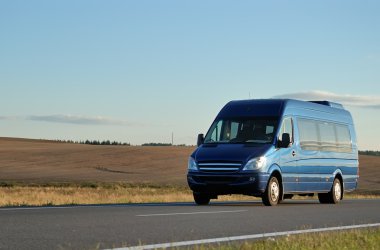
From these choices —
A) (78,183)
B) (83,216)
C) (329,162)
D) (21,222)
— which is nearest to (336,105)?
(329,162)

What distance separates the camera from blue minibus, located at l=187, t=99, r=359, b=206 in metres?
18.6

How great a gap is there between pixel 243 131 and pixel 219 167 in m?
1.37

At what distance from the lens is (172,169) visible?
65.6m

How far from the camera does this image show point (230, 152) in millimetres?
18641

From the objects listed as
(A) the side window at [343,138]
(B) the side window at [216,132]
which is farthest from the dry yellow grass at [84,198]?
(A) the side window at [343,138]

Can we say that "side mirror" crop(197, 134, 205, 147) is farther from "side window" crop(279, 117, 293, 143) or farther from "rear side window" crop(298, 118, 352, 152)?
"rear side window" crop(298, 118, 352, 152)

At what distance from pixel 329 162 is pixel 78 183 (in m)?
32.1

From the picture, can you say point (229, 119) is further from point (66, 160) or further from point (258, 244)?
point (66, 160)

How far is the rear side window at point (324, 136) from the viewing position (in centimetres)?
2103

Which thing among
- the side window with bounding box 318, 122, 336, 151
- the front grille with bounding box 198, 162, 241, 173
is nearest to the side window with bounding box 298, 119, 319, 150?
the side window with bounding box 318, 122, 336, 151

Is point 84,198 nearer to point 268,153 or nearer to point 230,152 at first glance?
point 230,152

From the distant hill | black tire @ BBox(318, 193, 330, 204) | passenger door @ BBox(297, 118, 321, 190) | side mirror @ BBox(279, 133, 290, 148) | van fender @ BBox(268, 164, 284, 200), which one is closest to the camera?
van fender @ BBox(268, 164, 284, 200)

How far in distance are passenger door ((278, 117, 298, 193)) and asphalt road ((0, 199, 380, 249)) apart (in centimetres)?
288

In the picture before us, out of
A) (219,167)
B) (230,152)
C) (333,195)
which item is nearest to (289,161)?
(230,152)
